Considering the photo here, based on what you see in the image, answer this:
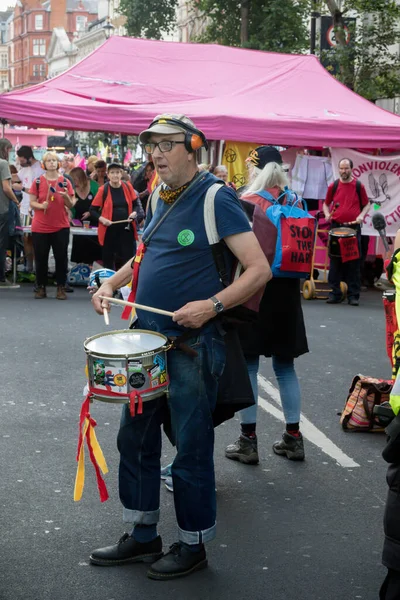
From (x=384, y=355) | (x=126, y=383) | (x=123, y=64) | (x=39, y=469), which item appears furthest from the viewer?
(x=123, y=64)

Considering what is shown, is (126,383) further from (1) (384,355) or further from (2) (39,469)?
(1) (384,355)

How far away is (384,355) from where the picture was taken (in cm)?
1017

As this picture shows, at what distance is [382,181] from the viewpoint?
1631 centimetres

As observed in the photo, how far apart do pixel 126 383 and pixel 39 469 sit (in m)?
2.03

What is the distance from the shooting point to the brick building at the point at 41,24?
15688 centimetres

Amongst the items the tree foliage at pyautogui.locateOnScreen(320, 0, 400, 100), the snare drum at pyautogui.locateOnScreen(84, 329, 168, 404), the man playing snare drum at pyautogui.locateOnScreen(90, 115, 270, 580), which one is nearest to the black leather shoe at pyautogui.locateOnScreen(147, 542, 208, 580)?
the man playing snare drum at pyautogui.locateOnScreen(90, 115, 270, 580)

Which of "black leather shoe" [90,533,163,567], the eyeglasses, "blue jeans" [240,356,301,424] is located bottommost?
"black leather shoe" [90,533,163,567]

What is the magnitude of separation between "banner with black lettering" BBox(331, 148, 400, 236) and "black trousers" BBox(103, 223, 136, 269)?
4259mm

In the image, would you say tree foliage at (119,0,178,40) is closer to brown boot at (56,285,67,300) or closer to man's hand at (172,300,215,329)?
brown boot at (56,285,67,300)

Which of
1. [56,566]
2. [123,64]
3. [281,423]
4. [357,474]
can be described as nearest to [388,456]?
[56,566]

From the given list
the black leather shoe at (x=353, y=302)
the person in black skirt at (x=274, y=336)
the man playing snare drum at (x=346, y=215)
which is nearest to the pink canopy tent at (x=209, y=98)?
the man playing snare drum at (x=346, y=215)

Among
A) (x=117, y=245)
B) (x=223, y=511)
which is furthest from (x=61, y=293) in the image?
(x=223, y=511)

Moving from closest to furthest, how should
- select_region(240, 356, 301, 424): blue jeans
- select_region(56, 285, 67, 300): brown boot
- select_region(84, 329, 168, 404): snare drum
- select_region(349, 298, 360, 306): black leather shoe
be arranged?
select_region(84, 329, 168, 404): snare drum < select_region(240, 356, 301, 424): blue jeans < select_region(56, 285, 67, 300): brown boot < select_region(349, 298, 360, 306): black leather shoe

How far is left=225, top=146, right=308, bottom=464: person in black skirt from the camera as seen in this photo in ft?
19.6
